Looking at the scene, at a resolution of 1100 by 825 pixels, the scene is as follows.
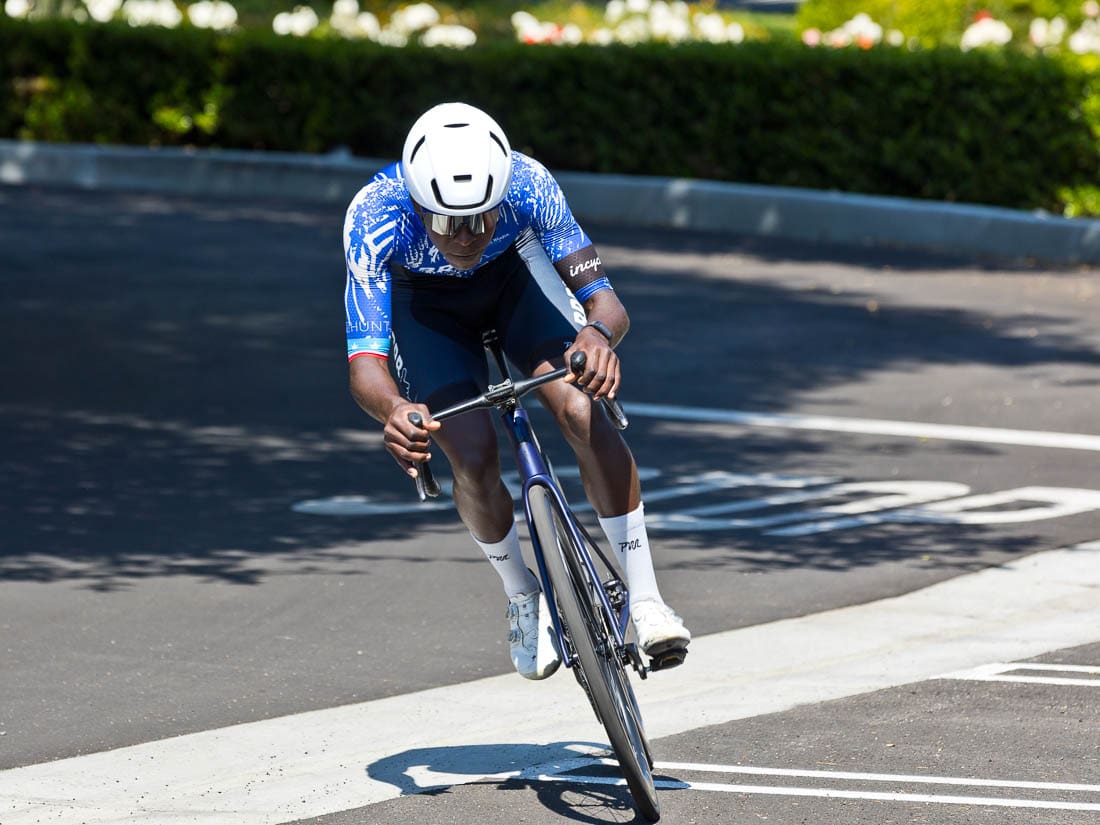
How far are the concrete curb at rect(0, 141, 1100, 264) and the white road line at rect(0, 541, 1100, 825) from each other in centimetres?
983

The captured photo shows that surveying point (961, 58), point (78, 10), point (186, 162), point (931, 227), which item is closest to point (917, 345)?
point (931, 227)

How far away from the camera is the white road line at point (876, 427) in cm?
1081

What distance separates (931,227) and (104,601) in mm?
11747

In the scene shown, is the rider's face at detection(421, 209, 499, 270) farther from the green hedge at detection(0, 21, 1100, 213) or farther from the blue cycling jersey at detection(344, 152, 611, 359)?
the green hedge at detection(0, 21, 1100, 213)

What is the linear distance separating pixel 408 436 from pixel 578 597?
2.28ft

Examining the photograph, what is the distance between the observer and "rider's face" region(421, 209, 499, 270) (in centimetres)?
556

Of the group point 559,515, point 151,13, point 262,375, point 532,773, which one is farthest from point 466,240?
point 151,13

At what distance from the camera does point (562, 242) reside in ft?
19.2

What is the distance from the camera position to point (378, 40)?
959 inches

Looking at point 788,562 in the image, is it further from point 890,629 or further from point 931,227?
point 931,227

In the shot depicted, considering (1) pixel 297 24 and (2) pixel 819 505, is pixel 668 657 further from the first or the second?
(1) pixel 297 24

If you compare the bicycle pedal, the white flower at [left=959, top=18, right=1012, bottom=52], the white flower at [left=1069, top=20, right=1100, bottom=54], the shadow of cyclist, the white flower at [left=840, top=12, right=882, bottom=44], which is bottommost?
the shadow of cyclist

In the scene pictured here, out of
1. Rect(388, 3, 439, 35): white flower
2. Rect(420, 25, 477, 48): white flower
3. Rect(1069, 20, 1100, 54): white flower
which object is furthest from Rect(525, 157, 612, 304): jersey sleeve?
Rect(388, 3, 439, 35): white flower

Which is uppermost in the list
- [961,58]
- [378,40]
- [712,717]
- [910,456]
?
[378,40]
